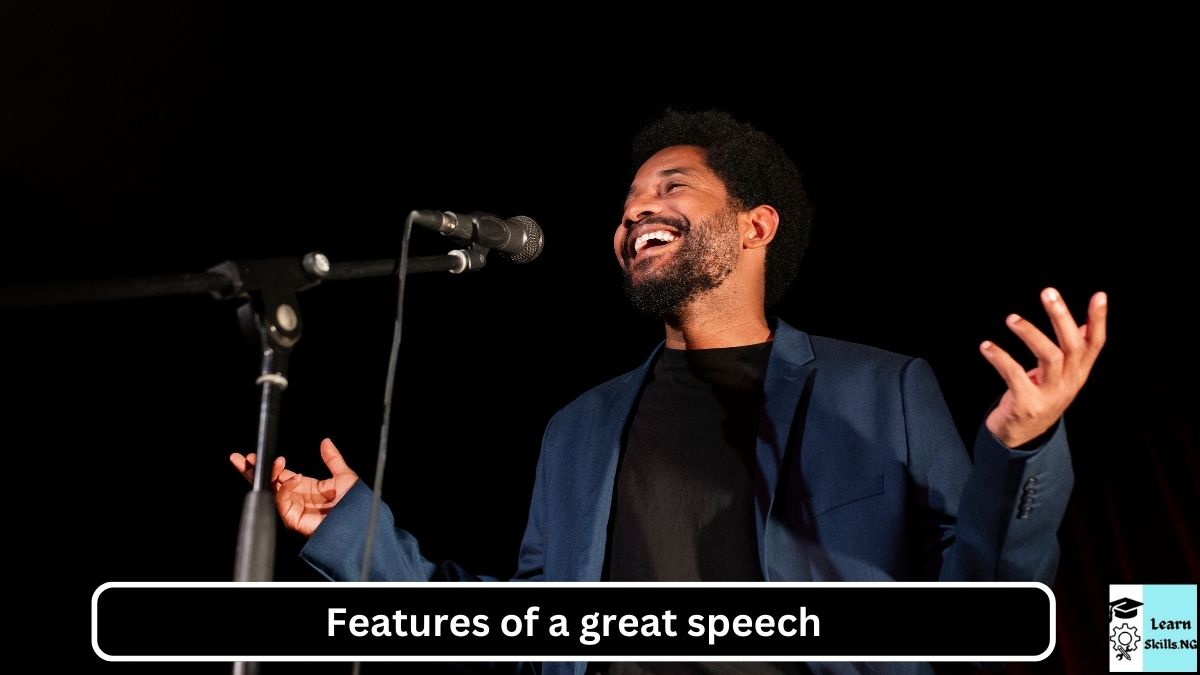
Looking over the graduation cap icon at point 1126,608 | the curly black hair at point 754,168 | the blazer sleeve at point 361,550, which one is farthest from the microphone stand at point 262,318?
the graduation cap icon at point 1126,608

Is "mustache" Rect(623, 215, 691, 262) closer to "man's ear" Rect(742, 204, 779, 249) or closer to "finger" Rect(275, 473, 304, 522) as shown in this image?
"man's ear" Rect(742, 204, 779, 249)

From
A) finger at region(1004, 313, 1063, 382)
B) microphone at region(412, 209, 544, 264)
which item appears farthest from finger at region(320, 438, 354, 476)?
Answer: finger at region(1004, 313, 1063, 382)

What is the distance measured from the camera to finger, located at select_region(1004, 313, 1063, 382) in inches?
52.7

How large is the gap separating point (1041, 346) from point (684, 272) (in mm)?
1126

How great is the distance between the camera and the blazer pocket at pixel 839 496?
1893 mm

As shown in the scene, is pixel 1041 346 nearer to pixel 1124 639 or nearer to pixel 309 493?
pixel 309 493

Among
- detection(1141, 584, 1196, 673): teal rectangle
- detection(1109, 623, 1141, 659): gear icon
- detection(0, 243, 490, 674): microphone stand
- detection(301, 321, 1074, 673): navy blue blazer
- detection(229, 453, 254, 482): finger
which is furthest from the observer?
detection(1109, 623, 1141, 659): gear icon

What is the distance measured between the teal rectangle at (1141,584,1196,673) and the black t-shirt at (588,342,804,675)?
5.99ft

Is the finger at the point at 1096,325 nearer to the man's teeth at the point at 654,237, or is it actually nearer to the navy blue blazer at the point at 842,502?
the navy blue blazer at the point at 842,502

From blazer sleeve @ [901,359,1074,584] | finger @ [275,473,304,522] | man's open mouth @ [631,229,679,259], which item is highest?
man's open mouth @ [631,229,679,259]

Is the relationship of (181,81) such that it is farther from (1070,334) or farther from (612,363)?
(1070,334)

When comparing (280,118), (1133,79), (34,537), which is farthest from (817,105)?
(34,537)

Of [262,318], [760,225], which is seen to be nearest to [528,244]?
[262,318]

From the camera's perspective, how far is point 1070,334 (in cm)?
134
